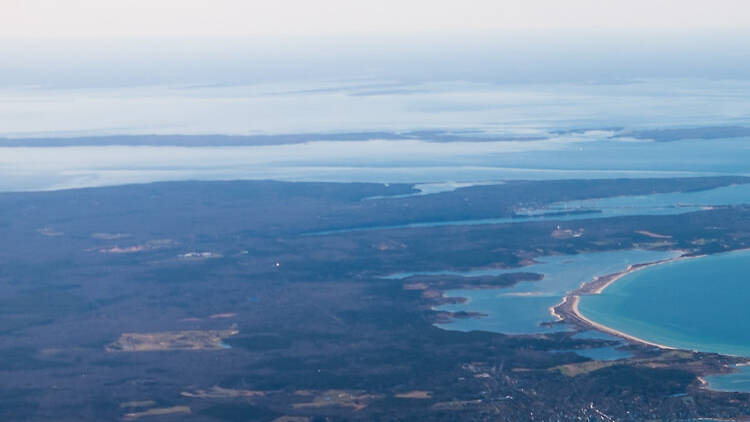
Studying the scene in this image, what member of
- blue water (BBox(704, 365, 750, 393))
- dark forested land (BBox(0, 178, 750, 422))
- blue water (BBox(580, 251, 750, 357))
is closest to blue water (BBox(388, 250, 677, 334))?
dark forested land (BBox(0, 178, 750, 422))

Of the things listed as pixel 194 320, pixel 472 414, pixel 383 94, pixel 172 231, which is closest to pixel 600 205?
pixel 172 231

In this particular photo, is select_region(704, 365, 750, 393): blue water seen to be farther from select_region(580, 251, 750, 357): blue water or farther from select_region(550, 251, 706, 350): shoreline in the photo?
select_region(550, 251, 706, 350): shoreline

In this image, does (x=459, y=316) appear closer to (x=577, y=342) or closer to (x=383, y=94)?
(x=577, y=342)

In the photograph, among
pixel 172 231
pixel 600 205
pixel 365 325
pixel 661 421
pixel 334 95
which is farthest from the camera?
pixel 334 95

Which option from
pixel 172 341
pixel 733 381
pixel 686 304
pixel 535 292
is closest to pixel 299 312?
pixel 172 341

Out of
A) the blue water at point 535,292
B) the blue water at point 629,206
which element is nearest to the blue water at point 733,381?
the blue water at point 535,292

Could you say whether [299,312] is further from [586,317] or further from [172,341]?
[586,317]

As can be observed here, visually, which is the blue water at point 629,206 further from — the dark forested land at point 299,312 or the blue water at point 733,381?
the blue water at point 733,381
